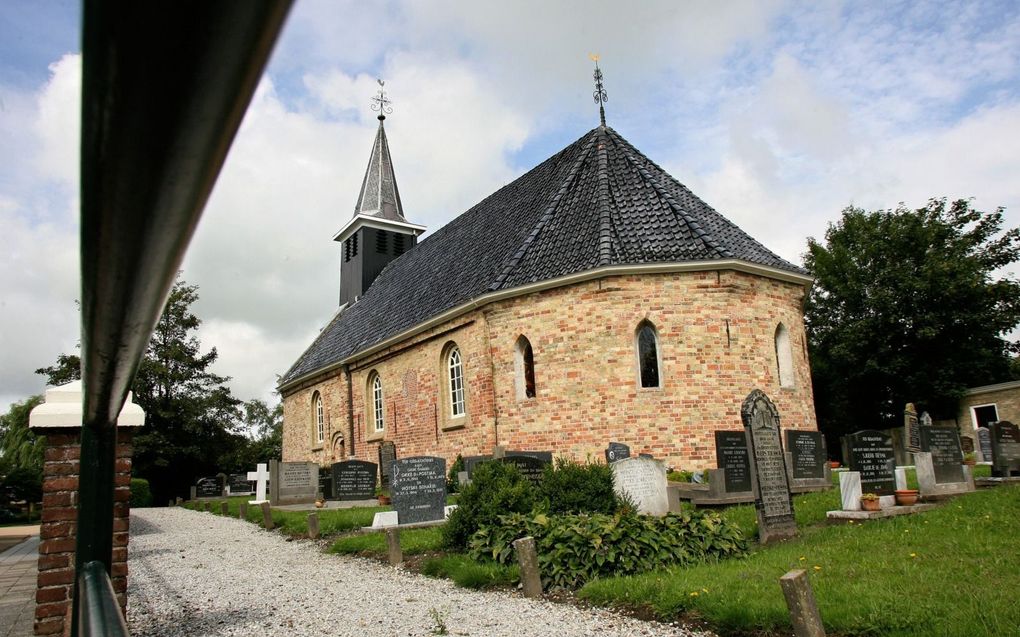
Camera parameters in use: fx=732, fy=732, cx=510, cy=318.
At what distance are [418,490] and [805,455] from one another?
710 cm

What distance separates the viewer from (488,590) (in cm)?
754

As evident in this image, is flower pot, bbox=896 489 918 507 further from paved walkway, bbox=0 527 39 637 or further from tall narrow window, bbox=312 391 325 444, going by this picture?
tall narrow window, bbox=312 391 325 444

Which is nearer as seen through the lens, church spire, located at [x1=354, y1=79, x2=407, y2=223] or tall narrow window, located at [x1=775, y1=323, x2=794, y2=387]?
tall narrow window, located at [x1=775, y1=323, x2=794, y2=387]

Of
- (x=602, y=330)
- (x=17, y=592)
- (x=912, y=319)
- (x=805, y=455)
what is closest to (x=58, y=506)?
(x=17, y=592)

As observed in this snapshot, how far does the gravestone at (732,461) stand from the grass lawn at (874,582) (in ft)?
9.60

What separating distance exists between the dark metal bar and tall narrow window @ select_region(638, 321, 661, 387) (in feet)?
54.1

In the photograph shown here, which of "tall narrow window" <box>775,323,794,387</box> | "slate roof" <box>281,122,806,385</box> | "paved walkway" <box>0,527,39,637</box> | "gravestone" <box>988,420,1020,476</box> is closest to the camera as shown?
"paved walkway" <box>0,527,39,637</box>

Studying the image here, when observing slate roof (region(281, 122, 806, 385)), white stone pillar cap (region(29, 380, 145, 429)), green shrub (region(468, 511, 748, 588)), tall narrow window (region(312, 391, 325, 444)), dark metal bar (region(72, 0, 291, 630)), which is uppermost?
slate roof (region(281, 122, 806, 385))

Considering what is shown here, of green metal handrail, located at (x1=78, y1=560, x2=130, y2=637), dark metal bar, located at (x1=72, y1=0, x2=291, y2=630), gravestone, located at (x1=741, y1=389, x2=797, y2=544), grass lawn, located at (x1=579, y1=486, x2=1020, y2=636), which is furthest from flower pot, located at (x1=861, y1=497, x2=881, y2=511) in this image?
dark metal bar, located at (x1=72, y1=0, x2=291, y2=630)

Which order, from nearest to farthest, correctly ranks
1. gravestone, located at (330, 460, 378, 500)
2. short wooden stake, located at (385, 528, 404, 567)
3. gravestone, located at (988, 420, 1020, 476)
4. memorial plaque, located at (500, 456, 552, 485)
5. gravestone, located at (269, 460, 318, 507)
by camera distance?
short wooden stake, located at (385, 528, 404, 567) < memorial plaque, located at (500, 456, 552, 485) < gravestone, located at (988, 420, 1020, 476) < gravestone, located at (330, 460, 378, 500) < gravestone, located at (269, 460, 318, 507)

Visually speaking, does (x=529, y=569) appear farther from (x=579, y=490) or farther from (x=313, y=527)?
(x=313, y=527)

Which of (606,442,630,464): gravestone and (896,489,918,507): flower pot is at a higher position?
(606,442,630,464): gravestone

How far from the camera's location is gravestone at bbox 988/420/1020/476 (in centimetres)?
1325

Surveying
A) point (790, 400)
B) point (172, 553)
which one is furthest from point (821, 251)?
point (172, 553)
